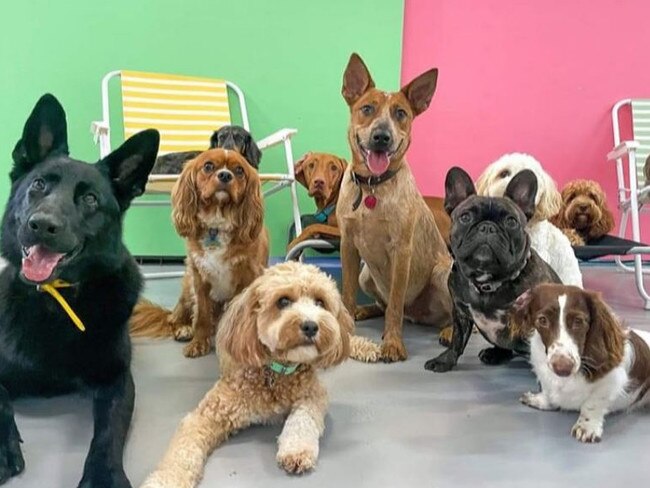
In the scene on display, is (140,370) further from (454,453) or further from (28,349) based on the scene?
(454,453)

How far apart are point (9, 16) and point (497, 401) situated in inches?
157

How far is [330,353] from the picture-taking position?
66.1 inches

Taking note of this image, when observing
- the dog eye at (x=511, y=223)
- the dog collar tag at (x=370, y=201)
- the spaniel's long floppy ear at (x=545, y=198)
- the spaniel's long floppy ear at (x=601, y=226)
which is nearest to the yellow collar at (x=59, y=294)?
the dog collar tag at (x=370, y=201)

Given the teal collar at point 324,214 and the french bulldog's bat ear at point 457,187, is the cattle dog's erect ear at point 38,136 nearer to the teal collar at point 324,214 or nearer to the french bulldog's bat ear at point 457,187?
the french bulldog's bat ear at point 457,187

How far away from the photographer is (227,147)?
3.05 meters

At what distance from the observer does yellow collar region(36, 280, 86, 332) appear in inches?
62.0

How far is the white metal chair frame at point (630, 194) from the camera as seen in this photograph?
3468 millimetres

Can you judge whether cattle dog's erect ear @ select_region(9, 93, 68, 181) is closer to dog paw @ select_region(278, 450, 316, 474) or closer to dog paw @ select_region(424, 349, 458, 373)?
dog paw @ select_region(278, 450, 316, 474)

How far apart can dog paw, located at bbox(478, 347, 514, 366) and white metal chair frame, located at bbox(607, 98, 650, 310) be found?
1.10m

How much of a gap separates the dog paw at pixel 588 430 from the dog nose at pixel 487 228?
670mm

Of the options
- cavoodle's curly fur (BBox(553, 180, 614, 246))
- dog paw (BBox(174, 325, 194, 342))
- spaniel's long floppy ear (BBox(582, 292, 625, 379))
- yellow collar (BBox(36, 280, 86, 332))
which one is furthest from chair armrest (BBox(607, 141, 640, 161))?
yellow collar (BBox(36, 280, 86, 332))

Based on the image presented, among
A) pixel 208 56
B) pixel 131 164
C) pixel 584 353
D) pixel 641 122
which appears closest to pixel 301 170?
pixel 208 56

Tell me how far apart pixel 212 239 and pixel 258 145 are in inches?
59.5

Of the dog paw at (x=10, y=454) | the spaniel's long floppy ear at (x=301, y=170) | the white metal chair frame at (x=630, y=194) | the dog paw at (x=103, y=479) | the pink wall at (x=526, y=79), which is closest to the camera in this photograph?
the dog paw at (x=103, y=479)
